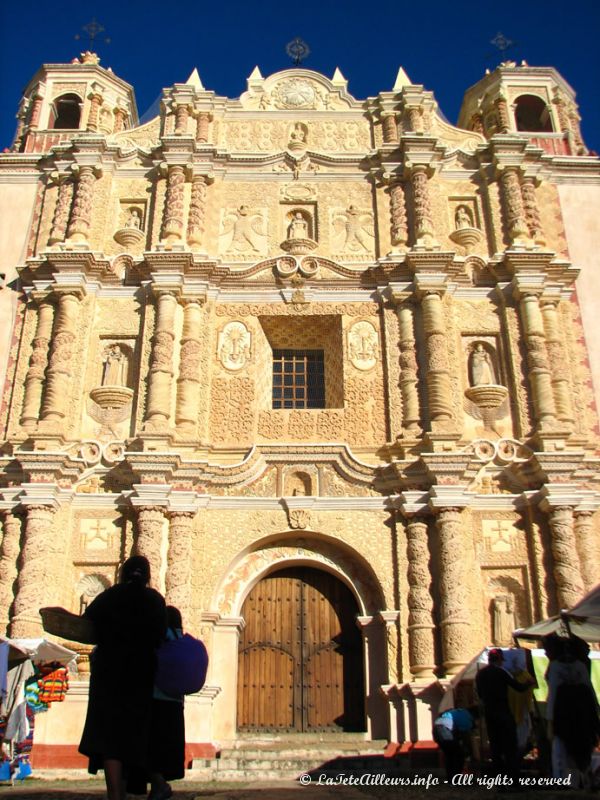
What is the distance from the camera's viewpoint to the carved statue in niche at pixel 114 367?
1295 cm

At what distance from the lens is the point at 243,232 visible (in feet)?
47.2

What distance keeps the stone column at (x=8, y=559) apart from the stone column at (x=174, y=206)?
18.2ft

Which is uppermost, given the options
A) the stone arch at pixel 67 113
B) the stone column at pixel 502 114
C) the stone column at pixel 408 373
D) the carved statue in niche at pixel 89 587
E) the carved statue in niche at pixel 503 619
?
the stone arch at pixel 67 113

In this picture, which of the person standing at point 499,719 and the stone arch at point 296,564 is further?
the stone arch at point 296,564

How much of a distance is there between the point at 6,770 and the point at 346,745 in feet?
14.1

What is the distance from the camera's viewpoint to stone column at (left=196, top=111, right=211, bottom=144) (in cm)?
1514

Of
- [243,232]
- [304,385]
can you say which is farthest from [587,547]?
[243,232]

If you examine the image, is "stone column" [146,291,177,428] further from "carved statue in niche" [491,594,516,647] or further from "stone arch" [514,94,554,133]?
"stone arch" [514,94,554,133]

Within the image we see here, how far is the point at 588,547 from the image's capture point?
11508 mm


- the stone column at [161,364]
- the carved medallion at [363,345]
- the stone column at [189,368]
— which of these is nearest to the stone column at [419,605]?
the carved medallion at [363,345]

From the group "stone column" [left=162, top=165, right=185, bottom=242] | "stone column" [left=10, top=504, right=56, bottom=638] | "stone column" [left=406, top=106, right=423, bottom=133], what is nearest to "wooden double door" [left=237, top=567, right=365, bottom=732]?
"stone column" [left=10, top=504, right=56, bottom=638]

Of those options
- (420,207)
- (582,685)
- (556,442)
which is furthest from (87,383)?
(582,685)

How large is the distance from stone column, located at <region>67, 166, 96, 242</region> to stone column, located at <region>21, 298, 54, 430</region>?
1409 millimetres

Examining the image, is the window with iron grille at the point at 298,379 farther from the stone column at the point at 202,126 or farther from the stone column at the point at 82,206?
the stone column at the point at 202,126
